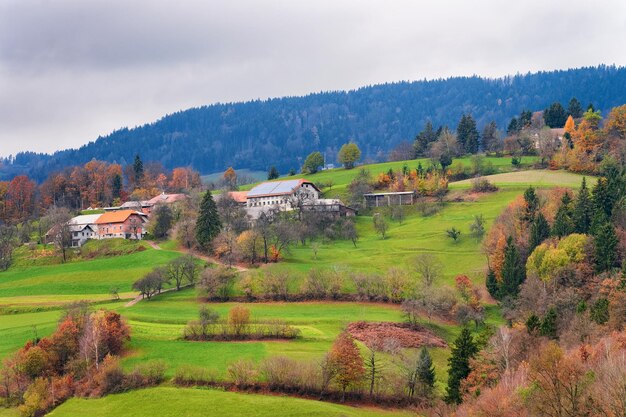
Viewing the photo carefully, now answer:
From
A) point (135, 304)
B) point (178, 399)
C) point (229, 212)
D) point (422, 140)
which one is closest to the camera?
point (178, 399)

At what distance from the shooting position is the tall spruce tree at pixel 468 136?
148 meters

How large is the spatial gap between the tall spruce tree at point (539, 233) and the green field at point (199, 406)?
120 feet

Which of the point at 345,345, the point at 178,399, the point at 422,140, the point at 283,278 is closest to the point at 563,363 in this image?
the point at 345,345

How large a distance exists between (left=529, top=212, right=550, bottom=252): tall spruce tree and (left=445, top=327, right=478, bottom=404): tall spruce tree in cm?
3126

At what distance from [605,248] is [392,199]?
176 feet

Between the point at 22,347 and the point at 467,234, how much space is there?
59851mm

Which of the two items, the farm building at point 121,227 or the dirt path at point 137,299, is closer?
the dirt path at point 137,299

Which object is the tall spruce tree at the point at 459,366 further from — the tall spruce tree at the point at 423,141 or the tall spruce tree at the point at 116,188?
the tall spruce tree at the point at 116,188

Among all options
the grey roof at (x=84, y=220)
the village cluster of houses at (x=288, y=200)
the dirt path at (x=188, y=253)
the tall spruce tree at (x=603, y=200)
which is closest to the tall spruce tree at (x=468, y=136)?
the village cluster of houses at (x=288, y=200)

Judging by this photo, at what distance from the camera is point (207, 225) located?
9269cm

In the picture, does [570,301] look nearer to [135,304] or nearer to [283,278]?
[283,278]

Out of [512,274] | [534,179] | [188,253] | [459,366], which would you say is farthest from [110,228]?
[459,366]

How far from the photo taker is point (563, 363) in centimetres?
3034

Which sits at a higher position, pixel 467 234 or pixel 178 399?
pixel 467 234
